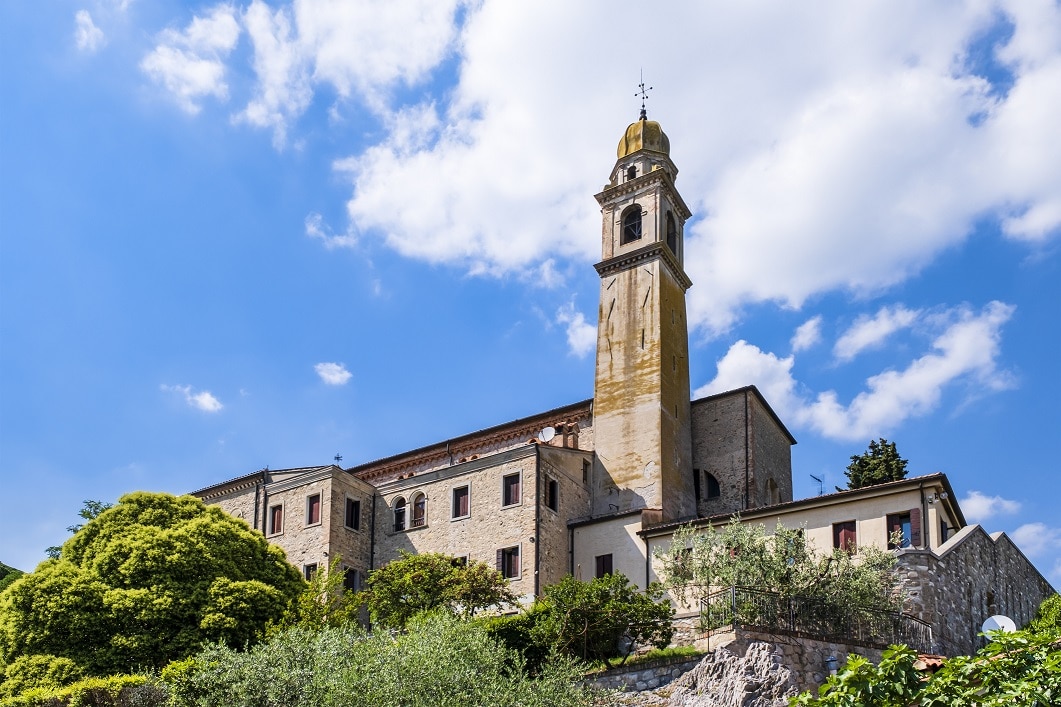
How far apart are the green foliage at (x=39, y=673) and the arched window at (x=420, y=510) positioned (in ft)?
48.4

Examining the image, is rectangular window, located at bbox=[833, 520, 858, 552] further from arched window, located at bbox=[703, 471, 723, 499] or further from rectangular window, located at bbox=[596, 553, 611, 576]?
arched window, located at bbox=[703, 471, 723, 499]

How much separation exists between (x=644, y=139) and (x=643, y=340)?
10519 mm

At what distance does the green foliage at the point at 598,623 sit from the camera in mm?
28078

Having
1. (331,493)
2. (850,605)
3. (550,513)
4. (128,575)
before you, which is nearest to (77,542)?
(128,575)

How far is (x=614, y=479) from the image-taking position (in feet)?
144

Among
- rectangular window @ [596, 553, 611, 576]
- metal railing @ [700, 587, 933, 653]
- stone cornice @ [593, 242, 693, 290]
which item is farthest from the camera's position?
stone cornice @ [593, 242, 693, 290]

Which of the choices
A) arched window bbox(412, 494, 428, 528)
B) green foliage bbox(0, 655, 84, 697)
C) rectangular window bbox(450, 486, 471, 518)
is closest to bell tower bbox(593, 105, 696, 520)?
rectangular window bbox(450, 486, 471, 518)

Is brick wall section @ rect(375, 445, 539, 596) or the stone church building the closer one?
the stone church building

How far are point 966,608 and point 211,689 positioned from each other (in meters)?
20.2

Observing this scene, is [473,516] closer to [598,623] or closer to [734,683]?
[598,623]

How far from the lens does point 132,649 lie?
32906 millimetres

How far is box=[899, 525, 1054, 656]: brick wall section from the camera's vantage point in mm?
30000

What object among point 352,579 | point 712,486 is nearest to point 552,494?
point 712,486

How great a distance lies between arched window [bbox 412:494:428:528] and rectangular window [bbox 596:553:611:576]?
733 centimetres
